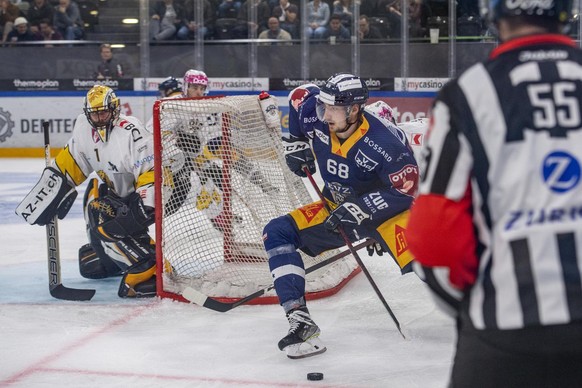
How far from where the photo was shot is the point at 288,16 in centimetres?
1071

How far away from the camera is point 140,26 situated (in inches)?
435

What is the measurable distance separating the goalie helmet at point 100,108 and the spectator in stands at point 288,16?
21.2 feet

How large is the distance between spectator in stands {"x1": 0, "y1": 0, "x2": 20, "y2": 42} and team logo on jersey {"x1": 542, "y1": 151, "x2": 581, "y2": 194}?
10.8m

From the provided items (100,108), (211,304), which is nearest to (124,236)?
(100,108)

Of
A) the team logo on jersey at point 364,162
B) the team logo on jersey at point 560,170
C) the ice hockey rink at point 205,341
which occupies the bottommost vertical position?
the ice hockey rink at point 205,341

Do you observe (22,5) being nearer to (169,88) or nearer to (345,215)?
(169,88)

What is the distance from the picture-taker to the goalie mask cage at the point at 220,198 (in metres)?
4.34

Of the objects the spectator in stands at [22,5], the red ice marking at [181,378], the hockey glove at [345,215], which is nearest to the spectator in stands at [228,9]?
the spectator in stands at [22,5]

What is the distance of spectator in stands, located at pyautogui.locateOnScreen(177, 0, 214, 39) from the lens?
36.0 feet

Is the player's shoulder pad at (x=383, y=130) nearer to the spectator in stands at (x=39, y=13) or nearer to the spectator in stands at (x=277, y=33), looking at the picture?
the spectator in stands at (x=277, y=33)

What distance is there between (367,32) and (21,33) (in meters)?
4.00

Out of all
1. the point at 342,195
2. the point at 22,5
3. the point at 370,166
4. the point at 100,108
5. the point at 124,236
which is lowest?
the point at 124,236

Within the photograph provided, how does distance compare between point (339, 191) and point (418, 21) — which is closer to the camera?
point (339, 191)

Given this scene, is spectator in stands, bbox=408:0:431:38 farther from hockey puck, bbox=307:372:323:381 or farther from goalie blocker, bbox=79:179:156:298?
hockey puck, bbox=307:372:323:381
